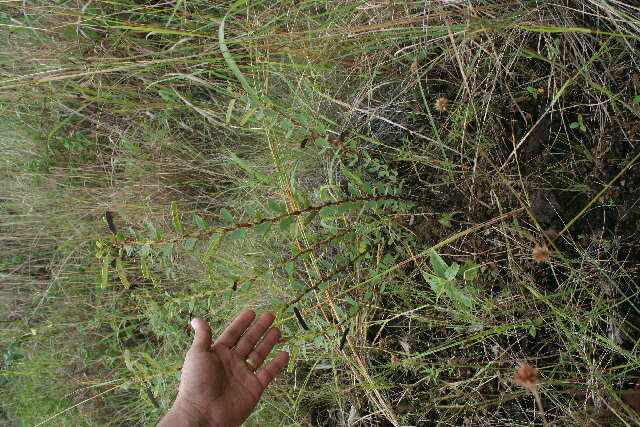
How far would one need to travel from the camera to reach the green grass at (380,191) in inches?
59.3

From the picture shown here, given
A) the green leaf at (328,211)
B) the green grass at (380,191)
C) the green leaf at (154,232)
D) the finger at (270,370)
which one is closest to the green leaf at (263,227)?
the green grass at (380,191)

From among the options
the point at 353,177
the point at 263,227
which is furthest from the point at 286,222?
the point at 353,177

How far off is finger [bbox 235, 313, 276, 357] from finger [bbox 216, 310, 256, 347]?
0.08 feet

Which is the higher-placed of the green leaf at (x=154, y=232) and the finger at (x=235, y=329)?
the green leaf at (x=154, y=232)

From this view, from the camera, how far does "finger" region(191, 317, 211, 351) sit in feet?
5.50

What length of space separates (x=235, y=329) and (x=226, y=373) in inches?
6.6

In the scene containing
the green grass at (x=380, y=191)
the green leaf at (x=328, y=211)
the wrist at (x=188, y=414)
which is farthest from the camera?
the wrist at (x=188, y=414)

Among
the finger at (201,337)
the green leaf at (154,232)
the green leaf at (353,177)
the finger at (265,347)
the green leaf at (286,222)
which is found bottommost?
the finger at (265,347)

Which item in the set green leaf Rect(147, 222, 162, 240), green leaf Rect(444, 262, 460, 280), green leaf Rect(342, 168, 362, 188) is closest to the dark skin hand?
green leaf Rect(147, 222, 162, 240)

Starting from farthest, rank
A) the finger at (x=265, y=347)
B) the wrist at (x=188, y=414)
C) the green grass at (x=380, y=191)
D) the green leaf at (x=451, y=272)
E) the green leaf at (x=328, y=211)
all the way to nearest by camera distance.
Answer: the finger at (x=265, y=347)
the wrist at (x=188, y=414)
the green grass at (x=380, y=191)
the green leaf at (x=328, y=211)
the green leaf at (x=451, y=272)

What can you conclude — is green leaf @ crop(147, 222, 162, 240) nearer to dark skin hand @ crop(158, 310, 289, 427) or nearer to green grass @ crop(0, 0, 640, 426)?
green grass @ crop(0, 0, 640, 426)

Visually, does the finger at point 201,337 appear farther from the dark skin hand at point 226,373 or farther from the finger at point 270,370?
the finger at point 270,370

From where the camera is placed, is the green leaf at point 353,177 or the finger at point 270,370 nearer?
the green leaf at point 353,177

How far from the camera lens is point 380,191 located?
159 centimetres
